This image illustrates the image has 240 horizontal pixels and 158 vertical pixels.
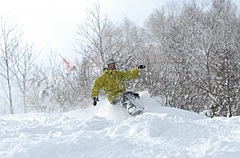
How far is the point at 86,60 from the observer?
23812mm

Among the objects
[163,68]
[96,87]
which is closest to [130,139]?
[96,87]

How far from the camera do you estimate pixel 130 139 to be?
4375mm

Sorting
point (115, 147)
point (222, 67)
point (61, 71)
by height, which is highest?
point (61, 71)

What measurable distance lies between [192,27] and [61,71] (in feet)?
45.6

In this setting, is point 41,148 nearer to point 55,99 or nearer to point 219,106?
point 219,106

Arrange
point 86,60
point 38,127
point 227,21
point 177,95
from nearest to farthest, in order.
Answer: point 38,127 < point 177,95 < point 86,60 < point 227,21

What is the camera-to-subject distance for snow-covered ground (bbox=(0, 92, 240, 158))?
3754 mm

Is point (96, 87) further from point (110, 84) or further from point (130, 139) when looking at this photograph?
point (130, 139)

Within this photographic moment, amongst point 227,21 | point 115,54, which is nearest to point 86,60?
point 115,54

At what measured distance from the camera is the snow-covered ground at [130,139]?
12.3 feet

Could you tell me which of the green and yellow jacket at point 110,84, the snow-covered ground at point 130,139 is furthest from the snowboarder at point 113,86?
the snow-covered ground at point 130,139

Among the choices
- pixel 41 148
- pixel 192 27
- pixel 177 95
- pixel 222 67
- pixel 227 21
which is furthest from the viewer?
pixel 227 21

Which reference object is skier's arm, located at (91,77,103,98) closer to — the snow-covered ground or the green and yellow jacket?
the green and yellow jacket

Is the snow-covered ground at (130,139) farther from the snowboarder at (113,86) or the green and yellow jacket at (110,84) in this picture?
the green and yellow jacket at (110,84)
